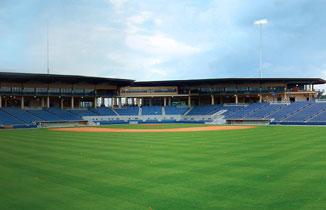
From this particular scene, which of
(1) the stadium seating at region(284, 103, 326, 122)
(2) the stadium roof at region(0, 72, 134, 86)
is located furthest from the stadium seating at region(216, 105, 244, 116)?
(2) the stadium roof at region(0, 72, 134, 86)

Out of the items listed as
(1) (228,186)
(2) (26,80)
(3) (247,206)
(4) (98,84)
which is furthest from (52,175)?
(4) (98,84)

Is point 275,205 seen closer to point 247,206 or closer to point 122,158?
point 247,206

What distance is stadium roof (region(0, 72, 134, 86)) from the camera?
78.2 metres

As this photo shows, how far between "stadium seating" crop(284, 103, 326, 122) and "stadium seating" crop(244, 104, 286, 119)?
25.7 ft

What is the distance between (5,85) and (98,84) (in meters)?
29.3

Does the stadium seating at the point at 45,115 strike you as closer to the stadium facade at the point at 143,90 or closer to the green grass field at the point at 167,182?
the stadium facade at the point at 143,90

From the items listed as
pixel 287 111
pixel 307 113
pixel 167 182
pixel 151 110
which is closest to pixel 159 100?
pixel 151 110

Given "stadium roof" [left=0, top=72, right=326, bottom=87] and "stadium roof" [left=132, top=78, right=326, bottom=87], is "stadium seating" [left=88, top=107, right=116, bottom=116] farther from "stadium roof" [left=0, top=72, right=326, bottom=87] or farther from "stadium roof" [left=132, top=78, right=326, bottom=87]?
"stadium roof" [left=132, top=78, right=326, bottom=87]

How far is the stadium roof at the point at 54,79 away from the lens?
78.2 meters

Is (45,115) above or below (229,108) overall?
below

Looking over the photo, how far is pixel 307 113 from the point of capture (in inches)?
2768

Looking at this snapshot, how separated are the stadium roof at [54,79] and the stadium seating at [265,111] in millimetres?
43709

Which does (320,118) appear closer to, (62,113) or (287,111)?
(287,111)

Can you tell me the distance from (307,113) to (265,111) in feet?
39.4
